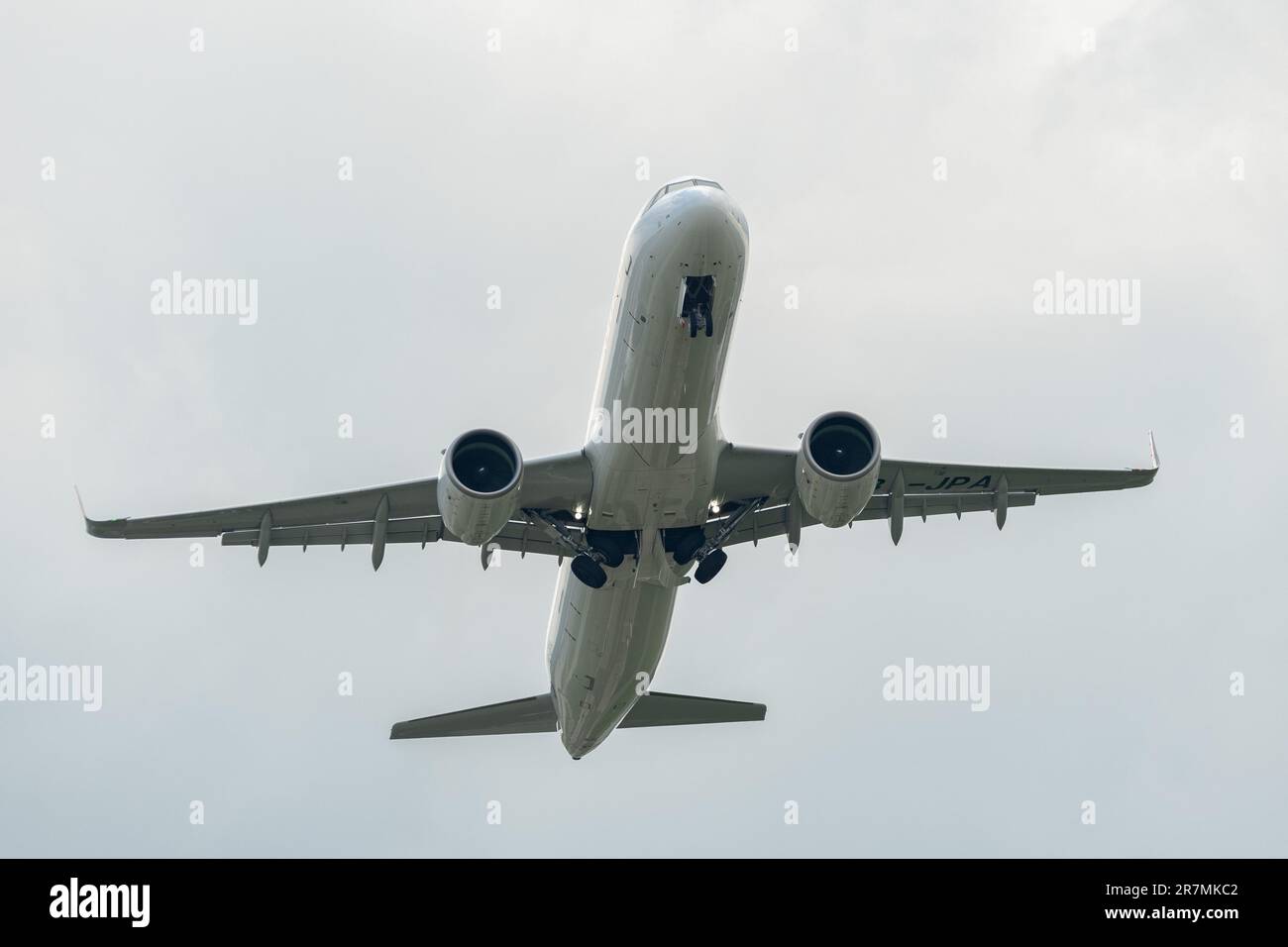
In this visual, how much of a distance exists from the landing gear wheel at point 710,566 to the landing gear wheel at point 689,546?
0.46m

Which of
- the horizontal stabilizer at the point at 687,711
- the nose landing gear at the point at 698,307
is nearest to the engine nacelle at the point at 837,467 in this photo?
the nose landing gear at the point at 698,307

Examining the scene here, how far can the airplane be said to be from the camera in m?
23.8

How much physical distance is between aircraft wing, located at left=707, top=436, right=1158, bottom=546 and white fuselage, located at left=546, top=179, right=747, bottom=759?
755 millimetres

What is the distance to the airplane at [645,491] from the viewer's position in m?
23.8

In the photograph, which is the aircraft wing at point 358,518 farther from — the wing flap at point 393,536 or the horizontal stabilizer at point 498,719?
the horizontal stabilizer at point 498,719

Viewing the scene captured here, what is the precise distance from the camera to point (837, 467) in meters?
25.7

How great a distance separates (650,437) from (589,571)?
12.3 ft

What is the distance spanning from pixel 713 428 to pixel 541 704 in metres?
10.9

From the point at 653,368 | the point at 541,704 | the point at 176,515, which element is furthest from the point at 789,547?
the point at 176,515

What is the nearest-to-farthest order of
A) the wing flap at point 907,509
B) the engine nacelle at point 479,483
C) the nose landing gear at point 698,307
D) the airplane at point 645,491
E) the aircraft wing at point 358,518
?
1. the nose landing gear at point 698,307
2. the airplane at point 645,491
3. the engine nacelle at point 479,483
4. the aircraft wing at point 358,518
5. the wing flap at point 907,509

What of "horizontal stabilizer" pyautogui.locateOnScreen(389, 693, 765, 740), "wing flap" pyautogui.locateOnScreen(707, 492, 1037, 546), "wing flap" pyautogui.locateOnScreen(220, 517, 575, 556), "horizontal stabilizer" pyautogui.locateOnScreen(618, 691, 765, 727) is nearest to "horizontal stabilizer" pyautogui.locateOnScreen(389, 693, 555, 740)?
"horizontal stabilizer" pyautogui.locateOnScreen(389, 693, 765, 740)

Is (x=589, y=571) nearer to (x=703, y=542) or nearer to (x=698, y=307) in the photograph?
(x=703, y=542)

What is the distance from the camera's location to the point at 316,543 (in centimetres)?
3017

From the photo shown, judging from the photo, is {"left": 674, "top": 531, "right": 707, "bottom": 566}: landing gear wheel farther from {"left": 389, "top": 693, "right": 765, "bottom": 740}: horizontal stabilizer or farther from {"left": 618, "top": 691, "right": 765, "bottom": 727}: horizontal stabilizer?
{"left": 618, "top": 691, "right": 765, "bottom": 727}: horizontal stabilizer
